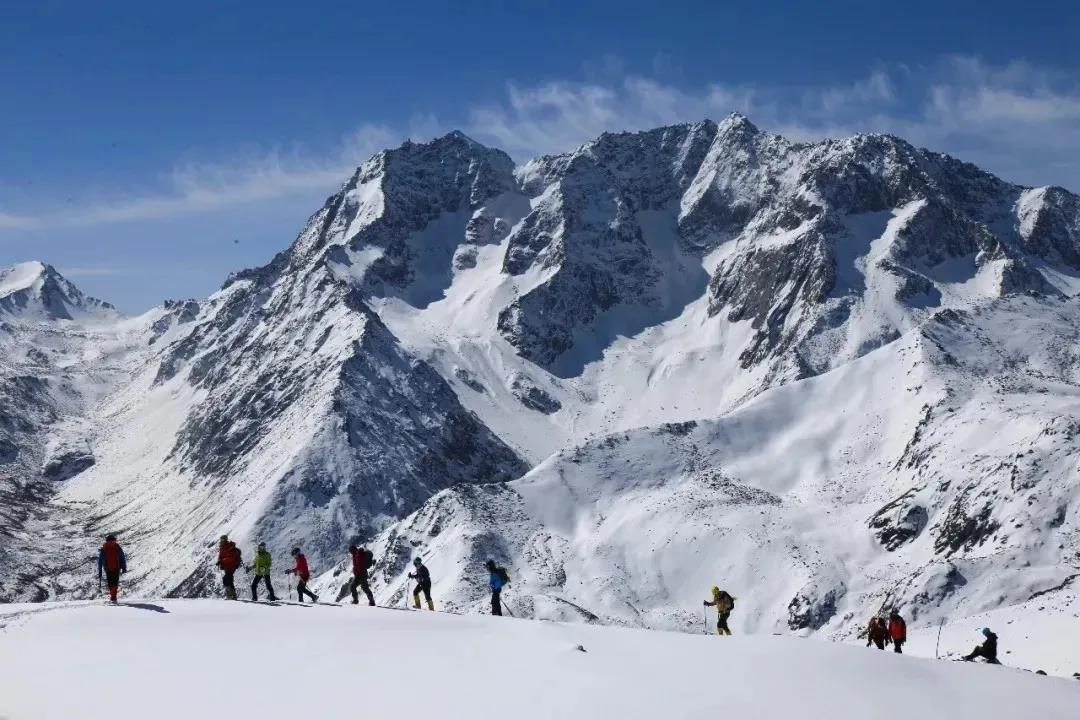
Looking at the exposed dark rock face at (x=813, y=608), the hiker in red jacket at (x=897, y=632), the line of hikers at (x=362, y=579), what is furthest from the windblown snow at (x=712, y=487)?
the hiker in red jacket at (x=897, y=632)

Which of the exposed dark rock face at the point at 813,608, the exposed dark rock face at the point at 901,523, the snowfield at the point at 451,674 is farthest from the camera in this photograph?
the exposed dark rock face at the point at 901,523

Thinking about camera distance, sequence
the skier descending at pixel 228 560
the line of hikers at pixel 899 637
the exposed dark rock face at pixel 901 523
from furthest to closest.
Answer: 1. the exposed dark rock face at pixel 901 523
2. the skier descending at pixel 228 560
3. the line of hikers at pixel 899 637

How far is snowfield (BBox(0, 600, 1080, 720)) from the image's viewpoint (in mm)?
19516

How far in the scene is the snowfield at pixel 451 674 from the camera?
64.0ft

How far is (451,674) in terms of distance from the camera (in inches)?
859

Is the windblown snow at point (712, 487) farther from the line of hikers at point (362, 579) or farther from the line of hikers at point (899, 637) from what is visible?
the line of hikers at point (899, 637)

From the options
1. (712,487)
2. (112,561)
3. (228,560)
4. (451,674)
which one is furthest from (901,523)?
(451,674)

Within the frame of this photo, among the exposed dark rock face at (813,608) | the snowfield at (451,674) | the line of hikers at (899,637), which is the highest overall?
the snowfield at (451,674)

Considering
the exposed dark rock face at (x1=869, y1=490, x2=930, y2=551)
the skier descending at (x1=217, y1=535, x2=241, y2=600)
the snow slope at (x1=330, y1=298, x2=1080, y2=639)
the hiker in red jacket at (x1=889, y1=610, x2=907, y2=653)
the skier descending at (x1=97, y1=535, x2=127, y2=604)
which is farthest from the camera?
the exposed dark rock face at (x1=869, y1=490, x2=930, y2=551)

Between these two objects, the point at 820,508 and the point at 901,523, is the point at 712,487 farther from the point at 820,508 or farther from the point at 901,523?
the point at 901,523

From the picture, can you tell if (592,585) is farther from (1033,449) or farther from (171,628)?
(171,628)

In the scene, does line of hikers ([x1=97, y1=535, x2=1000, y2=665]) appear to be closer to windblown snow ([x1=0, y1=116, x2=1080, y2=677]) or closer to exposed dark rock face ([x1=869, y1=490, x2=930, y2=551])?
windblown snow ([x1=0, y1=116, x2=1080, y2=677])

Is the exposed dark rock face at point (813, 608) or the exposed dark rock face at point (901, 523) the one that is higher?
the exposed dark rock face at point (901, 523)

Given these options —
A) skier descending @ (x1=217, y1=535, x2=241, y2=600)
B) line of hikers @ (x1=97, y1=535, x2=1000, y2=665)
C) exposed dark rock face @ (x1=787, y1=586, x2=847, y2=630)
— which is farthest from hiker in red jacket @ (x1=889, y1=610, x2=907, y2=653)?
exposed dark rock face @ (x1=787, y1=586, x2=847, y2=630)
